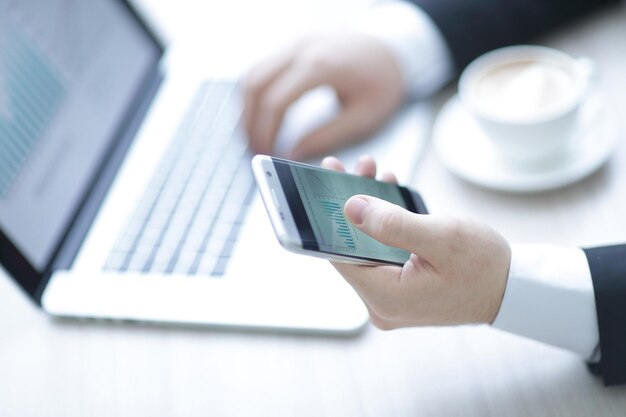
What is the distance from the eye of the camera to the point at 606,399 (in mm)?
487

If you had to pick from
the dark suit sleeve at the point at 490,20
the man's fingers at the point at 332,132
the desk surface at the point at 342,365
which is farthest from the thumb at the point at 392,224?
the dark suit sleeve at the point at 490,20

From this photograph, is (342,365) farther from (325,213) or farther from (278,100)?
(278,100)

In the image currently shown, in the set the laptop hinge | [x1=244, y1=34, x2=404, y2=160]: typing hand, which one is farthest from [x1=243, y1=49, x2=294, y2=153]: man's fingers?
the laptop hinge

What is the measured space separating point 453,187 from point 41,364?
1.24ft

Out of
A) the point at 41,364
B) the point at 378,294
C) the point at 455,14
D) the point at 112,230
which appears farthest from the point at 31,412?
the point at 455,14

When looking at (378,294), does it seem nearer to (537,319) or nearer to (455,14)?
(537,319)

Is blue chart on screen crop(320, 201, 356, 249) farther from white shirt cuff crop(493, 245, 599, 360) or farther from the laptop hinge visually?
the laptop hinge

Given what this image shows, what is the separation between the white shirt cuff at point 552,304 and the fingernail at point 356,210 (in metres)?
0.12

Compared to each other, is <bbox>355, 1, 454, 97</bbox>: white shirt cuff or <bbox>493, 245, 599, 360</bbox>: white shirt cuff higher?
<bbox>355, 1, 454, 97</bbox>: white shirt cuff

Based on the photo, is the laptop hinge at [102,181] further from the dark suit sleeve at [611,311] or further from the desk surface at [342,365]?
the dark suit sleeve at [611,311]

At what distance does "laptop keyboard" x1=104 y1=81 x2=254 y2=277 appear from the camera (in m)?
0.64

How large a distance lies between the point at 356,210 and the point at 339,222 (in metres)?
0.03

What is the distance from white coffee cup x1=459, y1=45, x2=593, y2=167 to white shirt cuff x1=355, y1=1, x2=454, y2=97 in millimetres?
88

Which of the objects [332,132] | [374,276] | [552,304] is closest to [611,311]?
[552,304]
